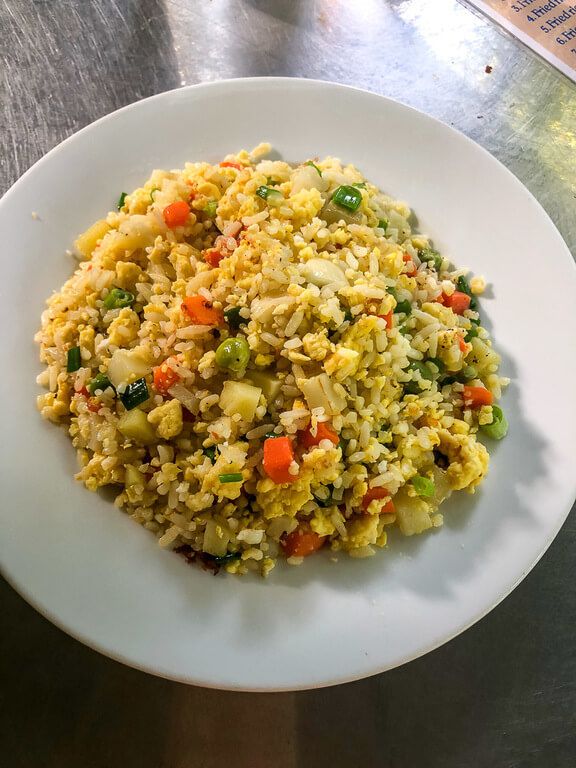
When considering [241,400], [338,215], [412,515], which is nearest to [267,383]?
[241,400]

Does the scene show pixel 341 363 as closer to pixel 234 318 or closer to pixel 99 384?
pixel 234 318

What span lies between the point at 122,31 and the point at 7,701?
135 inches

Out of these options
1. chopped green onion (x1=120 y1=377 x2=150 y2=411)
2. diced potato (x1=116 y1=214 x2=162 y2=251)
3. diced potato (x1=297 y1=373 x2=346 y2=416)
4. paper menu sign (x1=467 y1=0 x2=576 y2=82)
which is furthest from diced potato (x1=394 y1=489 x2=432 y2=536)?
paper menu sign (x1=467 y1=0 x2=576 y2=82)

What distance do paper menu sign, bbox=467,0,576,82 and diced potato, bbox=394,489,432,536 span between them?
2936mm

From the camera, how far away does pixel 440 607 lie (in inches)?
61.9

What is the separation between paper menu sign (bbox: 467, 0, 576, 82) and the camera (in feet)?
11.0

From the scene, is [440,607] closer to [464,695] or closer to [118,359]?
[464,695]

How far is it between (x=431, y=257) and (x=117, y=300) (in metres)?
1.14

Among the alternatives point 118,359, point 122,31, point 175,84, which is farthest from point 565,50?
point 118,359

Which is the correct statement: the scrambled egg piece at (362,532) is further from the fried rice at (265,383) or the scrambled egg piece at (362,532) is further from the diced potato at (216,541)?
the diced potato at (216,541)

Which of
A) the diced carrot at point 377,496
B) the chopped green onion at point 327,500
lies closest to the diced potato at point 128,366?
the chopped green onion at point 327,500

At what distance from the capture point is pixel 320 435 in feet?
5.38

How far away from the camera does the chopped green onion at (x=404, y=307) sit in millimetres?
1905

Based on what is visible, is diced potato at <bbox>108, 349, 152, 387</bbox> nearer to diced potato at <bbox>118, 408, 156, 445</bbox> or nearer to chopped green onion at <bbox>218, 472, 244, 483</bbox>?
diced potato at <bbox>118, 408, 156, 445</bbox>
